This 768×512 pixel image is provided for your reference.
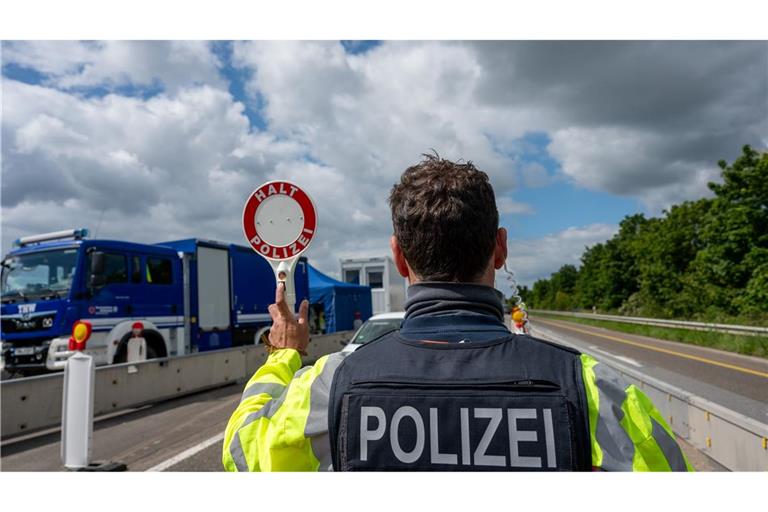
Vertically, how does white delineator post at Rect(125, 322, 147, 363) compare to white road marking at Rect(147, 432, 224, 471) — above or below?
above

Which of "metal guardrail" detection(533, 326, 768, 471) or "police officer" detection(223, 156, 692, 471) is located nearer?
"police officer" detection(223, 156, 692, 471)

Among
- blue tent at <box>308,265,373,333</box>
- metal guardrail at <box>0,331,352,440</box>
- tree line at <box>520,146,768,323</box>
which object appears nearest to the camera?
metal guardrail at <box>0,331,352,440</box>

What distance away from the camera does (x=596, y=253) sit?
90.0 metres

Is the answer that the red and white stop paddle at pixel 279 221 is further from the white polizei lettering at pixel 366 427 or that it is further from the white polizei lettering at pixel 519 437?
the white polizei lettering at pixel 519 437

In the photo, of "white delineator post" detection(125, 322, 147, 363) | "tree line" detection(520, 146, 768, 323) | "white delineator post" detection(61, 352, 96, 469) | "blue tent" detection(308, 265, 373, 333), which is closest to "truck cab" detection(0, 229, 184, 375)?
"white delineator post" detection(125, 322, 147, 363)

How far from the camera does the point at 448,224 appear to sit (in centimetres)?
158

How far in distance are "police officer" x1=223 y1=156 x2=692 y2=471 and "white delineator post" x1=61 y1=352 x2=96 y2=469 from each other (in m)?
5.06

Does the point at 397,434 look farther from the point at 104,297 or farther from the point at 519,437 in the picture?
the point at 104,297

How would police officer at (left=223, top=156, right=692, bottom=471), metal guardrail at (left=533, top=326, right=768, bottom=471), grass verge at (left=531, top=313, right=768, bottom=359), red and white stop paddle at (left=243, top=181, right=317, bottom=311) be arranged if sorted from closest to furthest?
1. police officer at (left=223, top=156, right=692, bottom=471)
2. red and white stop paddle at (left=243, top=181, right=317, bottom=311)
3. metal guardrail at (left=533, top=326, right=768, bottom=471)
4. grass verge at (left=531, top=313, right=768, bottom=359)

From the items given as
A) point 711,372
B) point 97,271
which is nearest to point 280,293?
point 97,271

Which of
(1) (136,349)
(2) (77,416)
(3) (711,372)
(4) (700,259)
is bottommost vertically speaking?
(3) (711,372)

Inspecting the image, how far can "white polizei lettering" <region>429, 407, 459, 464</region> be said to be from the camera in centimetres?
138

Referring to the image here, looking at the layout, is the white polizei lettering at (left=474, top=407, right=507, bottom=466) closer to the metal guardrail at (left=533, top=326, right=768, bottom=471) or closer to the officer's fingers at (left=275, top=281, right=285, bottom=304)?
the officer's fingers at (left=275, top=281, right=285, bottom=304)

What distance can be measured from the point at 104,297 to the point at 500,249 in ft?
36.1
